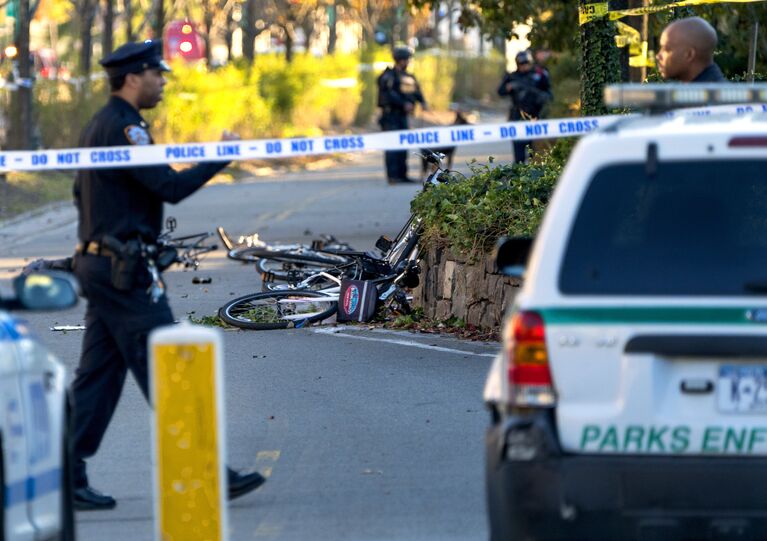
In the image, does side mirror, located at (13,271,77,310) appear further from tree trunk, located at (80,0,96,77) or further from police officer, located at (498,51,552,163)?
tree trunk, located at (80,0,96,77)

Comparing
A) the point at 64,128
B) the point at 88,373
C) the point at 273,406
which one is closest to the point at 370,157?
the point at 64,128

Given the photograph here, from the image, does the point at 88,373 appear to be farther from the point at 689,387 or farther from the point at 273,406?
the point at 689,387

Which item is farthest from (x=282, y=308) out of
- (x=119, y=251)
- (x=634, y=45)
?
(x=634, y=45)

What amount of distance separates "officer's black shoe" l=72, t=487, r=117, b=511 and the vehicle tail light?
8.27 feet

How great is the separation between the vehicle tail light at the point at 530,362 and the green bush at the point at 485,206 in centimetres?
541

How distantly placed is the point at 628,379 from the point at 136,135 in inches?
108

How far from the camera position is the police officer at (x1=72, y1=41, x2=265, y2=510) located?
6848mm

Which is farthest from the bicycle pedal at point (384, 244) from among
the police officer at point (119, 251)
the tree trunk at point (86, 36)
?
the tree trunk at point (86, 36)

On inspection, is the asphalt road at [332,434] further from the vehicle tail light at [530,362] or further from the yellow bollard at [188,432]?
the vehicle tail light at [530,362]

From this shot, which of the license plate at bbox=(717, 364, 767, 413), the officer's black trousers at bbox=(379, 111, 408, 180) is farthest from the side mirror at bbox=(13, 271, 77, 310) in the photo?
the officer's black trousers at bbox=(379, 111, 408, 180)

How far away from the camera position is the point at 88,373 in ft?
23.2

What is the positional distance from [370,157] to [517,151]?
10.7m

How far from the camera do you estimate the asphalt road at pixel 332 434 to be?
684 centimetres

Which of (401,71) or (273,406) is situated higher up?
(401,71)
